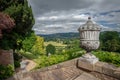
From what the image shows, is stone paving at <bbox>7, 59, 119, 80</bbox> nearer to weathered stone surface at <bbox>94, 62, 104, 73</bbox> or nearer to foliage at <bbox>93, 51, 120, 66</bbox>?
weathered stone surface at <bbox>94, 62, 104, 73</bbox>

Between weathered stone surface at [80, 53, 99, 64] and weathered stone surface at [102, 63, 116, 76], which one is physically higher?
weathered stone surface at [80, 53, 99, 64]

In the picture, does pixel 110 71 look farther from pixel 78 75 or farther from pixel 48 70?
pixel 48 70

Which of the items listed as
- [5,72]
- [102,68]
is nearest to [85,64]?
[102,68]

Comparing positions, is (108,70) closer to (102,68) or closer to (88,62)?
(102,68)

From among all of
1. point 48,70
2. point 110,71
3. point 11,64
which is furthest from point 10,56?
point 110,71

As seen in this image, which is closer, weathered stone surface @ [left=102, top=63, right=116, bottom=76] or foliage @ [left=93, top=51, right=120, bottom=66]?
weathered stone surface @ [left=102, top=63, right=116, bottom=76]

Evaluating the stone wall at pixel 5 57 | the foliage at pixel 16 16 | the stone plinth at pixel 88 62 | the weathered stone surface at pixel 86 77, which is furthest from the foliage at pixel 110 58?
the stone wall at pixel 5 57

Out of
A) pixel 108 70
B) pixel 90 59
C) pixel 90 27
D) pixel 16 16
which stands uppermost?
pixel 16 16

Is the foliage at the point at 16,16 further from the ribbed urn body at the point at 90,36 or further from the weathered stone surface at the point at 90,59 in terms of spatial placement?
the weathered stone surface at the point at 90,59

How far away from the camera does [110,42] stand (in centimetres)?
3541

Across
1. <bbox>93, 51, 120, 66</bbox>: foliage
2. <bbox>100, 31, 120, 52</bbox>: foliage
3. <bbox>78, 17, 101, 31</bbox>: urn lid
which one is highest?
<bbox>78, 17, 101, 31</bbox>: urn lid

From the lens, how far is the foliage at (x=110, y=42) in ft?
113

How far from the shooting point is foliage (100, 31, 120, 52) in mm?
34309

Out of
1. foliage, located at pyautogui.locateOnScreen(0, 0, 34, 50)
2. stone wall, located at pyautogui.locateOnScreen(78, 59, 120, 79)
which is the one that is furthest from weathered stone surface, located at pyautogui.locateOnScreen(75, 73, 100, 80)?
foliage, located at pyautogui.locateOnScreen(0, 0, 34, 50)
